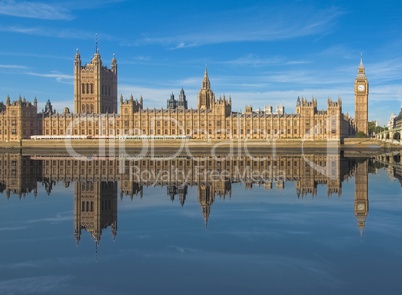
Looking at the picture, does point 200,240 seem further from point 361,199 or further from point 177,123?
point 177,123

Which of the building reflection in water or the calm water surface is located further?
the building reflection in water

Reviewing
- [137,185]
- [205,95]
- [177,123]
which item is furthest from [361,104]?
[137,185]

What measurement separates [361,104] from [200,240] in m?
141

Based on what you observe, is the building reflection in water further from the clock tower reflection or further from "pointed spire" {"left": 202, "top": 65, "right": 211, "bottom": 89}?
"pointed spire" {"left": 202, "top": 65, "right": 211, "bottom": 89}

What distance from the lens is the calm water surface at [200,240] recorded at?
15734 mm

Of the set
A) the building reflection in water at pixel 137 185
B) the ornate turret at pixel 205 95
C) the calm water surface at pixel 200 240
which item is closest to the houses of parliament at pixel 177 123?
the ornate turret at pixel 205 95

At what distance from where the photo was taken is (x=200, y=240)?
67.8 feet

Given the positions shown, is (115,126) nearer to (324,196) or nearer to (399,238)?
(324,196)

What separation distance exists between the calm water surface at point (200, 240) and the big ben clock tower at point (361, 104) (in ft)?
392

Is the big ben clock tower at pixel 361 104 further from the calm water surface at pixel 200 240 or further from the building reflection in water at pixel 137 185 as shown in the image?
the calm water surface at pixel 200 240

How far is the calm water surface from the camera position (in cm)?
1573

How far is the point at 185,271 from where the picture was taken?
1678 centimetres

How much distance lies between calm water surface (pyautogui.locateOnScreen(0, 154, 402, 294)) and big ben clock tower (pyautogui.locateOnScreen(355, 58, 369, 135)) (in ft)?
392

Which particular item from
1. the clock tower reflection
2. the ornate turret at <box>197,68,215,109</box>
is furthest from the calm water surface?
the ornate turret at <box>197,68,215,109</box>
